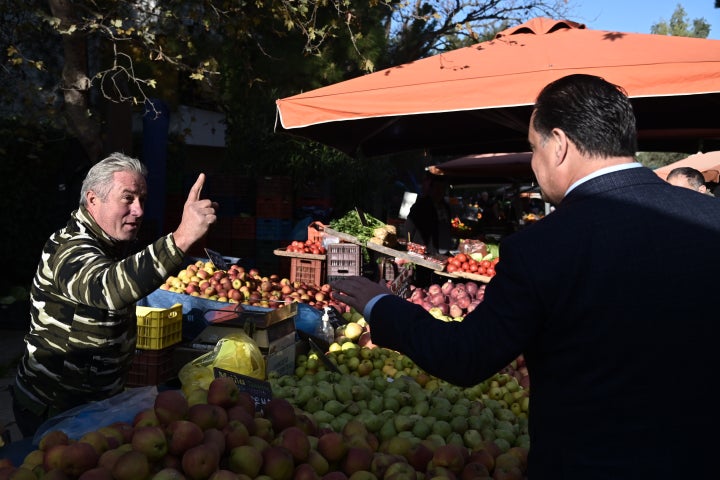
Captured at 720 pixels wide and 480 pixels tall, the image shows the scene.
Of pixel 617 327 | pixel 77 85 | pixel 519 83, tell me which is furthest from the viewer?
pixel 77 85

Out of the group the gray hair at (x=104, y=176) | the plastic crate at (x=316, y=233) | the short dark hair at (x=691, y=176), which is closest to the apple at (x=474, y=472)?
the gray hair at (x=104, y=176)

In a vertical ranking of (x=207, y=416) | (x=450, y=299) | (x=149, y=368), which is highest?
(x=207, y=416)

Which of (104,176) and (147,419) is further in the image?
(104,176)

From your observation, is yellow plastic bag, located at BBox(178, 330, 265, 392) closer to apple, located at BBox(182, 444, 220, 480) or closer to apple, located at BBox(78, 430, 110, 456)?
apple, located at BBox(78, 430, 110, 456)

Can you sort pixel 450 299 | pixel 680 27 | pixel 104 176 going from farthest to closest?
pixel 680 27
pixel 450 299
pixel 104 176

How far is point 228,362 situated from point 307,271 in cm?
493

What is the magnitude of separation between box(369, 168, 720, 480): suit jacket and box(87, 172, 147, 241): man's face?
1591 mm

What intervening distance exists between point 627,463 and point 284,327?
2556mm

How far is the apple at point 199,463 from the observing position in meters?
1.76

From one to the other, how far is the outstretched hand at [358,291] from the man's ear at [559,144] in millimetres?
583

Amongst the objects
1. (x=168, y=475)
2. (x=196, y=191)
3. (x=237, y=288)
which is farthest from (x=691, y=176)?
(x=168, y=475)

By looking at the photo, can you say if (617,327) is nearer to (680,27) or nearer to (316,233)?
(316,233)

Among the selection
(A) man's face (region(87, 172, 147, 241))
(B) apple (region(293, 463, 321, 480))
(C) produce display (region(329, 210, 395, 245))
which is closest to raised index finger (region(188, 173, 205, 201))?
(A) man's face (region(87, 172, 147, 241))

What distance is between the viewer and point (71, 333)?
2.44 metres
